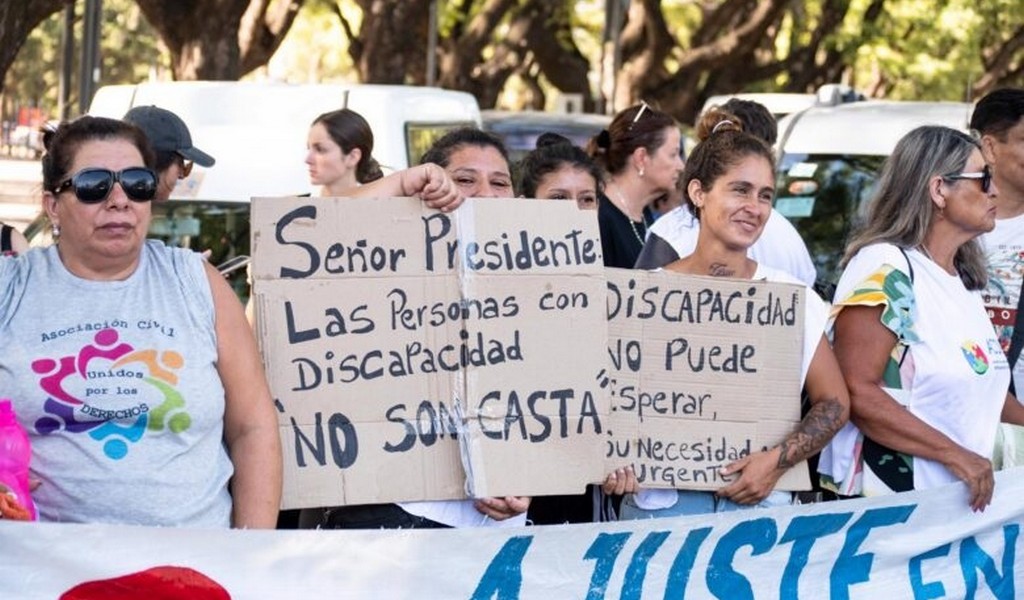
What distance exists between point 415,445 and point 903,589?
149 centimetres

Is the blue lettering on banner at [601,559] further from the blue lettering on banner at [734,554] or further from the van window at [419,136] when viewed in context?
the van window at [419,136]

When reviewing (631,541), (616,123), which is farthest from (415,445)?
(616,123)

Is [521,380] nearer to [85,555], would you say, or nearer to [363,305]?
[363,305]

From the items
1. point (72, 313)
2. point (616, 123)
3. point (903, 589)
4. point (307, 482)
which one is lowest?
point (903, 589)

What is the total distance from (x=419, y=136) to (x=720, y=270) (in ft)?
16.9

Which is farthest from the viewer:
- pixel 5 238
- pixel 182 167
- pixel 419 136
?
pixel 419 136

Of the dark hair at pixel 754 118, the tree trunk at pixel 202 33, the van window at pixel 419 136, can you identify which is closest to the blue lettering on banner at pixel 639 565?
the dark hair at pixel 754 118

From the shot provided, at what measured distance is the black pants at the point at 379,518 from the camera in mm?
4449

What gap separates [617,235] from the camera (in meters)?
6.41

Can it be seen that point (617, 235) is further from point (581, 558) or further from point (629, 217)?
point (581, 558)

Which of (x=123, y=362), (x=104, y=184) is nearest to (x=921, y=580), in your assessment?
(x=123, y=362)

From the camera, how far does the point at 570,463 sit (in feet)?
14.6

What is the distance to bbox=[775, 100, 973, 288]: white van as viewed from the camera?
983cm

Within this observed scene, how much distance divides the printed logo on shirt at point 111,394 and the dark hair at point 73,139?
390 mm
